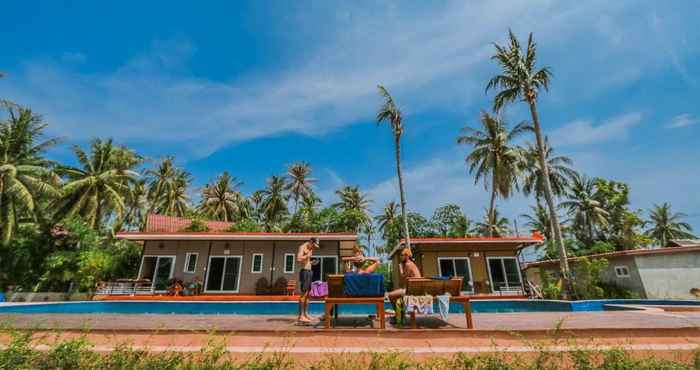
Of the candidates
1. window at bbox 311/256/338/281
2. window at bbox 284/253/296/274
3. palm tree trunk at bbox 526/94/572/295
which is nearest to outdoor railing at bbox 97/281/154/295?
window at bbox 284/253/296/274

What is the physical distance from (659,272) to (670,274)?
1.21 ft

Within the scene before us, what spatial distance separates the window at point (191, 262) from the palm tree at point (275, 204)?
57.0ft

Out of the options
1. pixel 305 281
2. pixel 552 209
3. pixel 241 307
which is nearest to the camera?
pixel 305 281

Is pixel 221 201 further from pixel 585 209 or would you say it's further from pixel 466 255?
pixel 585 209

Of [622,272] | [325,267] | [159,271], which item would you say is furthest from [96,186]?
[622,272]

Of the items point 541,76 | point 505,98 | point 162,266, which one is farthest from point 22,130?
point 541,76

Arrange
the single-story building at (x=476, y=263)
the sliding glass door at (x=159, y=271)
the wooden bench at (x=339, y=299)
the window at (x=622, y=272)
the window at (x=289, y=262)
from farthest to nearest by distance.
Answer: the single-story building at (x=476, y=263) → the window at (x=289, y=262) → the sliding glass door at (x=159, y=271) → the window at (x=622, y=272) → the wooden bench at (x=339, y=299)

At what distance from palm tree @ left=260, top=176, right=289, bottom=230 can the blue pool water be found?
73.2ft

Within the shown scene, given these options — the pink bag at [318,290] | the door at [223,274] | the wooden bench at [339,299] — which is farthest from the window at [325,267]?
the wooden bench at [339,299]

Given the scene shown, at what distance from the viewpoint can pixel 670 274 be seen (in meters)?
12.4

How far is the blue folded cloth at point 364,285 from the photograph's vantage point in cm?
436

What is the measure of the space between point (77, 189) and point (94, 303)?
41.8 feet

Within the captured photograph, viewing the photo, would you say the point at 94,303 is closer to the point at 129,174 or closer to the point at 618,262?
the point at 129,174

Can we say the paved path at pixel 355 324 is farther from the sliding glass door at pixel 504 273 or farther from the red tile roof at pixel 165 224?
the red tile roof at pixel 165 224
